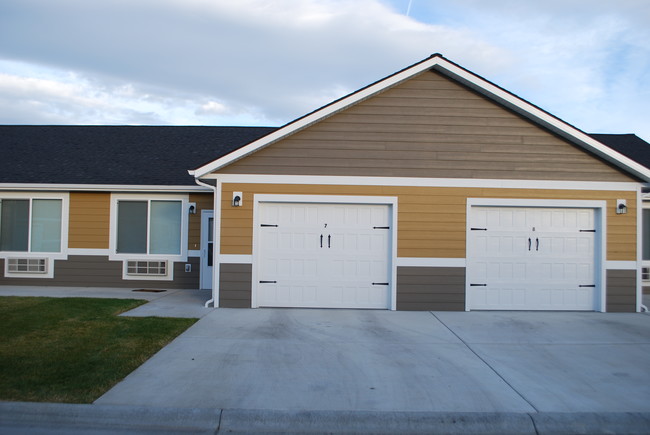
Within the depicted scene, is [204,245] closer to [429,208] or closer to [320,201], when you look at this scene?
[320,201]

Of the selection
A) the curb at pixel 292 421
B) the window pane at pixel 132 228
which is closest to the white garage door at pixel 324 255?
the window pane at pixel 132 228

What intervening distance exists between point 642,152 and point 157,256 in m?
14.5

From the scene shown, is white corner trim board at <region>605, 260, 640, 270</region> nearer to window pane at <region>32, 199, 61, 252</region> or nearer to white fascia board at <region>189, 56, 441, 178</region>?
white fascia board at <region>189, 56, 441, 178</region>

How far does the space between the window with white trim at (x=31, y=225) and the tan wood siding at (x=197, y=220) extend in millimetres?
3431

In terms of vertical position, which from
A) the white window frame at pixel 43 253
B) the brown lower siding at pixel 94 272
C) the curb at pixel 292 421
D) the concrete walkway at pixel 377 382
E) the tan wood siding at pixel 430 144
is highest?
the tan wood siding at pixel 430 144

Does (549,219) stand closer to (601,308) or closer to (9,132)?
(601,308)

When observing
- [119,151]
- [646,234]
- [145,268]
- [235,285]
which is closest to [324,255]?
[235,285]

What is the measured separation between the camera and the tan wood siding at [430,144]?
10.5 m

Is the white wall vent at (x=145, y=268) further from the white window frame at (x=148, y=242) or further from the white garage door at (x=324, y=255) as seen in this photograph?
the white garage door at (x=324, y=255)

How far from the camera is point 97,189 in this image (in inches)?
514

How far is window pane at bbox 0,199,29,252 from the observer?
44.1 ft

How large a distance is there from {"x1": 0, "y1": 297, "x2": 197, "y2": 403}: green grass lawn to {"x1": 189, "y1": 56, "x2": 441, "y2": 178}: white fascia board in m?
3.15

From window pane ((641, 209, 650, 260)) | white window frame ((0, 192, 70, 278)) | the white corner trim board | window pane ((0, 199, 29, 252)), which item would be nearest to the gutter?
white window frame ((0, 192, 70, 278))

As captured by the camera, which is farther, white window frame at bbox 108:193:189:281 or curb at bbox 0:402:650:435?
white window frame at bbox 108:193:189:281
